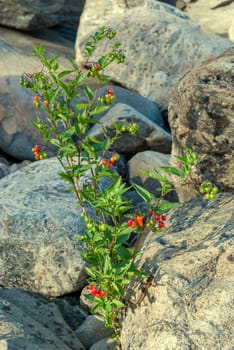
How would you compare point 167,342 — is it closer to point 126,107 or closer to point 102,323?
point 102,323

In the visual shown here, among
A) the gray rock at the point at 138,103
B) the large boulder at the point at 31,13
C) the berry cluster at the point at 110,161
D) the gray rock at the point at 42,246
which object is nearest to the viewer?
the berry cluster at the point at 110,161

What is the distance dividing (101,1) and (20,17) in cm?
142

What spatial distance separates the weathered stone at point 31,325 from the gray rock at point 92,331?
0.46 feet

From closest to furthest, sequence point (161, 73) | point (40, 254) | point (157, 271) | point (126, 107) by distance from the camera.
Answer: point (157, 271), point (40, 254), point (126, 107), point (161, 73)

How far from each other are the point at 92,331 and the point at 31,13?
8.34m

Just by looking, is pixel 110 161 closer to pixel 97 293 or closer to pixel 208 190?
pixel 208 190

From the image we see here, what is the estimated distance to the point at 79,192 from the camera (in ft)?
14.2

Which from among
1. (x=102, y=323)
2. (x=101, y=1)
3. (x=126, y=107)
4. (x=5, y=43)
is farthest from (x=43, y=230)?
(x=101, y=1)

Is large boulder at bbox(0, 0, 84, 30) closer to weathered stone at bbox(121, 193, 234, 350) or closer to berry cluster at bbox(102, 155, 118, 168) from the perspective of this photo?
berry cluster at bbox(102, 155, 118, 168)

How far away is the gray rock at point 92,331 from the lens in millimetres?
4664

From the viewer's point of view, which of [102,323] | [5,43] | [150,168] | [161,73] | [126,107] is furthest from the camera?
[5,43]

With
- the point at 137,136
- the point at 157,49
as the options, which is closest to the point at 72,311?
the point at 137,136

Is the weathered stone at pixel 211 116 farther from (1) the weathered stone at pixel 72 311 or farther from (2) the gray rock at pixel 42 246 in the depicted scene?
(1) the weathered stone at pixel 72 311

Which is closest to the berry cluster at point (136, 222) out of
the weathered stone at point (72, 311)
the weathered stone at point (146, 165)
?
the weathered stone at point (72, 311)
